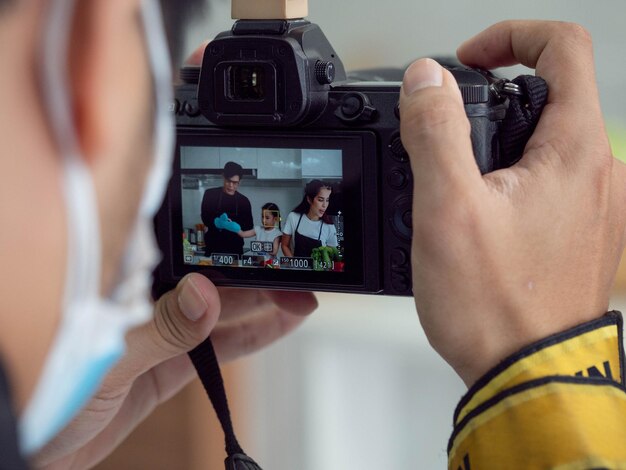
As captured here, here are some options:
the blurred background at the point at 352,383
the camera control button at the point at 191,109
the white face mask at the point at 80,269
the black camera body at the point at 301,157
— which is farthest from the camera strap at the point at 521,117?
the blurred background at the point at 352,383

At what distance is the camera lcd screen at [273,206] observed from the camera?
626 mm

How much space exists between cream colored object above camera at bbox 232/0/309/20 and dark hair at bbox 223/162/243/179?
0.10 metres

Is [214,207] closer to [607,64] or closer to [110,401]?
[110,401]

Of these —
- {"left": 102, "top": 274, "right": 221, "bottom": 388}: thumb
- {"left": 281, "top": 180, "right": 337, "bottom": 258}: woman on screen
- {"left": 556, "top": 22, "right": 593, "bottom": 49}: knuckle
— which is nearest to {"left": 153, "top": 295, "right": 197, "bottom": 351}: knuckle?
{"left": 102, "top": 274, "right": 221, "bottom": 388}: thumb

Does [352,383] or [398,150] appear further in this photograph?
[352,383]

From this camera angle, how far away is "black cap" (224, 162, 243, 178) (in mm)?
638

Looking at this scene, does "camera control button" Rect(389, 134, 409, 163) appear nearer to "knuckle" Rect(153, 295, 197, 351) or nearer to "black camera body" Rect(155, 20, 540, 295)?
"black camera body" Rect(155, 20, 540, 295)

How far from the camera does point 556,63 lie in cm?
63

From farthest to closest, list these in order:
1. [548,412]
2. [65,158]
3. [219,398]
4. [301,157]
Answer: [219,398], [301,157], [548,412], [65,158]

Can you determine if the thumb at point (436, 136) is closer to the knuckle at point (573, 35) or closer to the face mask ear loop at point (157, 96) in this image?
the knuckle at point (573, 35)

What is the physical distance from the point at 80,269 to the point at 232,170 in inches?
14.6

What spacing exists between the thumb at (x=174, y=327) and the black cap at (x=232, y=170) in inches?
3.0

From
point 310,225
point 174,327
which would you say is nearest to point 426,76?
point 310,225

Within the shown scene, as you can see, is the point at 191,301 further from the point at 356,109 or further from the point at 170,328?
the point at 356,109
